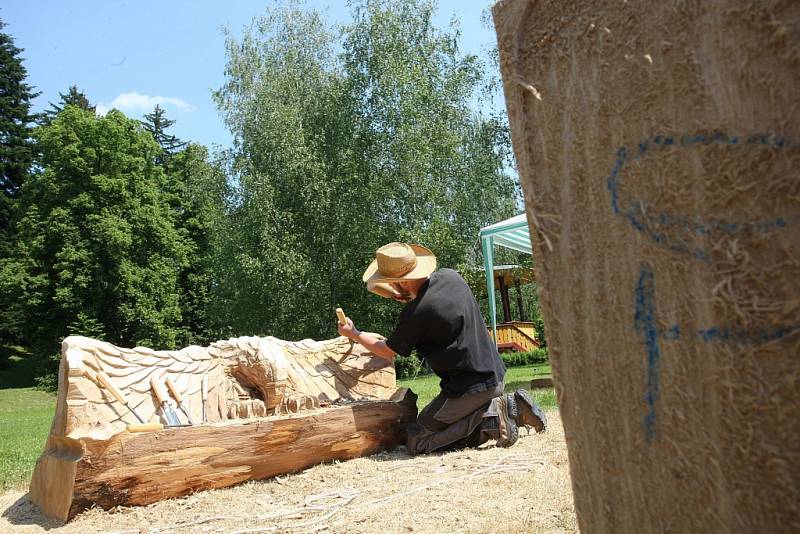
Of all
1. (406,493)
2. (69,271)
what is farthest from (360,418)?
(69,271)

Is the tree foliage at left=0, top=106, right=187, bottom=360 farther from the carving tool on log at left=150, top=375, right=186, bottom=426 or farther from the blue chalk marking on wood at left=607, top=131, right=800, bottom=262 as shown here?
the blue chalk marking on wood at left=607, top=131, right=800, bottom=262

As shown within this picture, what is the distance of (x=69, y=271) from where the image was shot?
22750 millimetres

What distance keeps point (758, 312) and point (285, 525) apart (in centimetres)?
267

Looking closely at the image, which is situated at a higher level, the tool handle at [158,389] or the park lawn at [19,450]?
the tool handle at [158,389]

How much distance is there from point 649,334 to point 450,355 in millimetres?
3402

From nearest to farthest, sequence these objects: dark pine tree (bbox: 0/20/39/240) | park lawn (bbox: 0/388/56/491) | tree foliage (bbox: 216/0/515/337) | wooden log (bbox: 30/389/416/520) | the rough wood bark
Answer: the rough wood bark < wooden log (bbox: 30/389/416/520) < park lawn (bbox: 0/388/56/491) < tree foliage (bbox: 216/0/515/337) < dark pine tree (bbox: 0/20/39/240)

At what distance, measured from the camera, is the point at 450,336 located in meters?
4.56

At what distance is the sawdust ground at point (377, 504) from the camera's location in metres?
3.03

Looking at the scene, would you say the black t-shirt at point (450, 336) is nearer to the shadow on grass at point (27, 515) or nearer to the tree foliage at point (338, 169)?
the shadow on grass at point (27, 515)

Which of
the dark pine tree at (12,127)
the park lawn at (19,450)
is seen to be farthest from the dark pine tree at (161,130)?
the park lawn at (19,450)

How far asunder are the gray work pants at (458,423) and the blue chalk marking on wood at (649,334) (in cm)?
345

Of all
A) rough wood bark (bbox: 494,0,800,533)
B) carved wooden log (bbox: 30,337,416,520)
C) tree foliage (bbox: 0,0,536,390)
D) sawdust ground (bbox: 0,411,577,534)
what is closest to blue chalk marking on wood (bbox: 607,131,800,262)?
rough wood bark (bbox: 494,0,800,533)

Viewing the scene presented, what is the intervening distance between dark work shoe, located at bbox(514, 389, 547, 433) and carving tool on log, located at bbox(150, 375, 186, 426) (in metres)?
2.25

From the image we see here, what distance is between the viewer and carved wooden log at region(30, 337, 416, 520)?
354 centimetres
